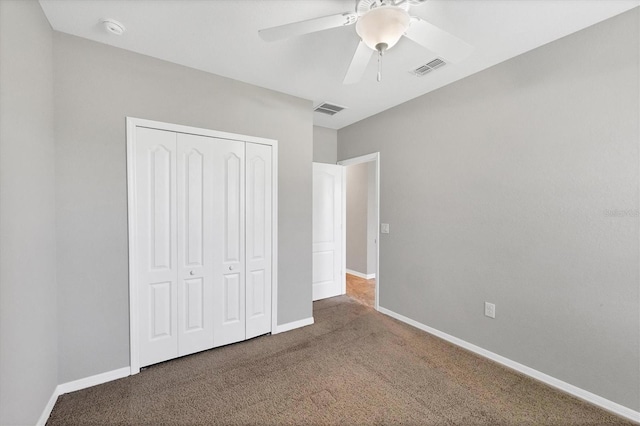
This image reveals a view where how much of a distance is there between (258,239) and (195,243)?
0.62m

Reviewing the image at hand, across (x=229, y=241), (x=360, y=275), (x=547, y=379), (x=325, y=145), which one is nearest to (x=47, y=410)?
(x=229, y=241)

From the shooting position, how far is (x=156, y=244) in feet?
7.70

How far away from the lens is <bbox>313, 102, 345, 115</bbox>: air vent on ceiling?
3.39 meters

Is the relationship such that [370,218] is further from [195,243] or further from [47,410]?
[47,410]

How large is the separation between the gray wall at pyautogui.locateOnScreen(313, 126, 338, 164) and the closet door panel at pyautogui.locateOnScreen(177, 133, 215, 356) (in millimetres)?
1921

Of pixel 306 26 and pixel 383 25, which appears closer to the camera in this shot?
pixel 383 25

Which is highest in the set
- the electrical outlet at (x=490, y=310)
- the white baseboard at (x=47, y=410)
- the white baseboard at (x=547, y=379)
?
the electrical outlet at (x=490, y=310)

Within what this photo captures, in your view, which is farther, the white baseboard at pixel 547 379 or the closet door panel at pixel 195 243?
the closet door panel at pixel 195 243

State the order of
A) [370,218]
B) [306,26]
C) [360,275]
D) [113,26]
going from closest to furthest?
[306,26]
[113,26]
[370,218]
[360,275]

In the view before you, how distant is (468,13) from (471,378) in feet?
8.83

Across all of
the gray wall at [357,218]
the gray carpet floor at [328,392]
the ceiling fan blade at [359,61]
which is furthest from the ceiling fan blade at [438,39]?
the gray wall at [357,218]

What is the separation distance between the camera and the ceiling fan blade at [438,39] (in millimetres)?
1479

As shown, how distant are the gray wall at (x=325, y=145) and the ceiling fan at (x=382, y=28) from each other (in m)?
2.48

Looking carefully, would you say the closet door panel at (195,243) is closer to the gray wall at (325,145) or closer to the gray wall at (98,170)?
the gray wall at (98,170)
